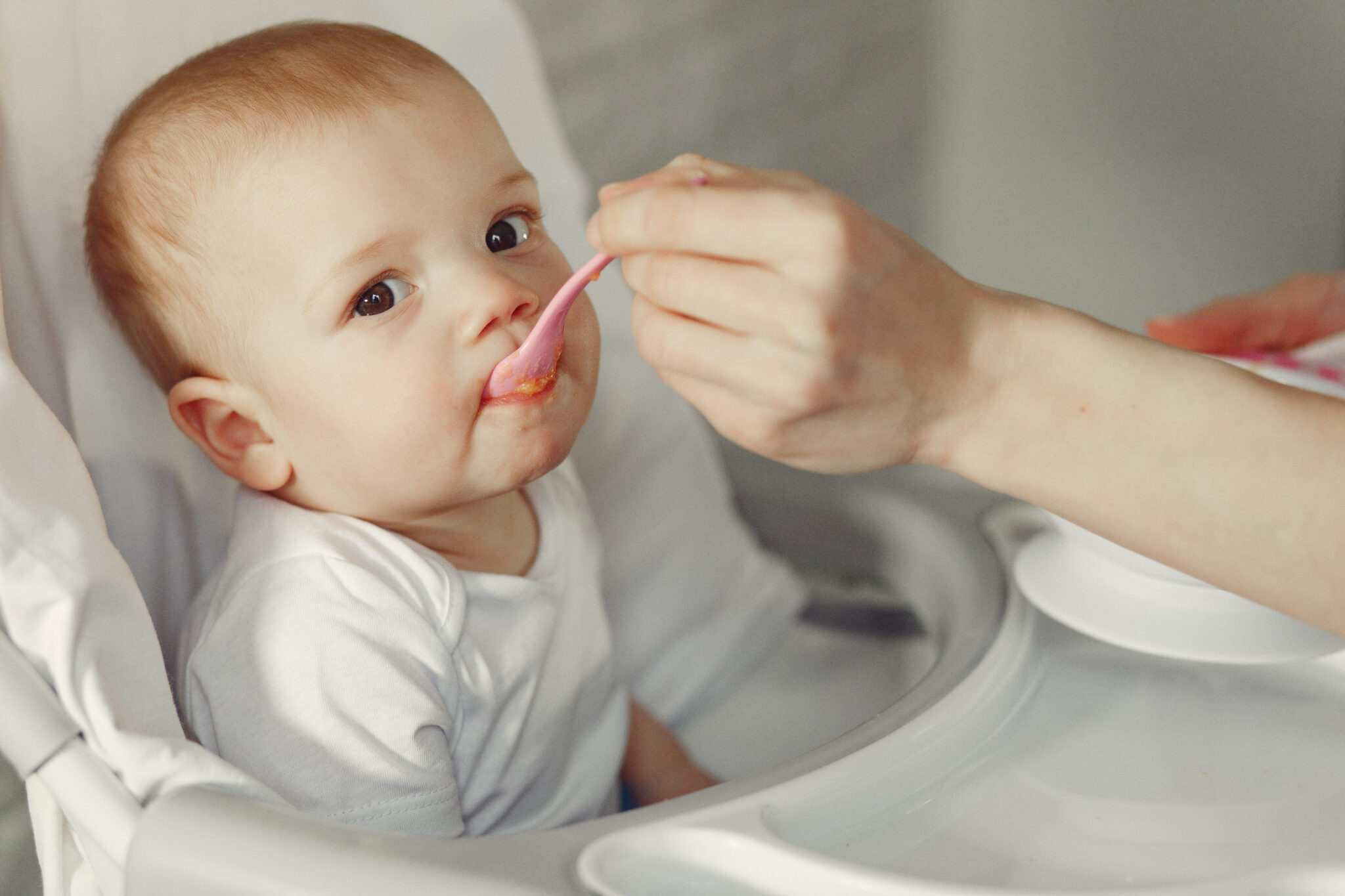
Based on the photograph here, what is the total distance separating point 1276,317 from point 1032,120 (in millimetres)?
652

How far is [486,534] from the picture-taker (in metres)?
0.74

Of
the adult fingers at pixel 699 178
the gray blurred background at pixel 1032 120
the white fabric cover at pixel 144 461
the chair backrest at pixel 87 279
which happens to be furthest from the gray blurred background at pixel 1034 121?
the adult fingers at pixel 699 178

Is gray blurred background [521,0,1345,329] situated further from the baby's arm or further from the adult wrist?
the adult wrist

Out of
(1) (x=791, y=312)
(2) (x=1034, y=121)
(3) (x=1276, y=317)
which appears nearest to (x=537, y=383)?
(1) (x=791, y=312)

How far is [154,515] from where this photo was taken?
693mm

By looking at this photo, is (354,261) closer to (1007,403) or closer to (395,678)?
(395,678)

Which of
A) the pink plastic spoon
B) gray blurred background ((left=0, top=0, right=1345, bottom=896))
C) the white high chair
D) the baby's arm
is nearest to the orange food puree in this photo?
the pink plastic spoon

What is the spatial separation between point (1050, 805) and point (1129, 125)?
3.85 ft

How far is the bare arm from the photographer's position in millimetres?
463

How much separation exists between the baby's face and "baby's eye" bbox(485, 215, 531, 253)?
2cm

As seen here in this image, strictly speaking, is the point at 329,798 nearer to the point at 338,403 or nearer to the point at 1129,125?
the point at 338,403

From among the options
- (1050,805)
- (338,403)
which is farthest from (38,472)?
(1050,805)

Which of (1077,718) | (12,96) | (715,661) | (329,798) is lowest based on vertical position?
(715,661)

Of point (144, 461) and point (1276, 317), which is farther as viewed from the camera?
point (1276, 317)
